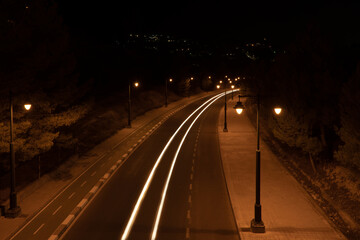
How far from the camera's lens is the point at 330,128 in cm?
2536

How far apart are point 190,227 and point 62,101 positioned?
1489cm

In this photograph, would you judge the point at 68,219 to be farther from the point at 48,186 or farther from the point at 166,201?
the point at 48,186

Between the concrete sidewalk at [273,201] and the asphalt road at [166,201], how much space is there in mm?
636

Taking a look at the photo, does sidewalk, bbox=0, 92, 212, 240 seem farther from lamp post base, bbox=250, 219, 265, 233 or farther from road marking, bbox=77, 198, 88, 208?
lamp post base, bbox=250, 219, 265, 233

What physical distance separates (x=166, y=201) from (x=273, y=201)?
5.40 meters

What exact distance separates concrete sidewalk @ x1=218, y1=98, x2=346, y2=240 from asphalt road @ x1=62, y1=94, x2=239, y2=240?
64cm

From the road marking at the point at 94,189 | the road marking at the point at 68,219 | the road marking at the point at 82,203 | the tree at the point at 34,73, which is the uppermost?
the tree at the point at 34,73

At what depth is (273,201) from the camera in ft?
58.6

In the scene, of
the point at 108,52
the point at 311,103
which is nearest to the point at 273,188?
the point at 311,103

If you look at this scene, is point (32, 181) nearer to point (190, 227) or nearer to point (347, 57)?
point (190, 227)

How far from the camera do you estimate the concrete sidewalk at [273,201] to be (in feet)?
46.8

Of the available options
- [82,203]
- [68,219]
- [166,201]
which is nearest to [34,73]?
[82,203]

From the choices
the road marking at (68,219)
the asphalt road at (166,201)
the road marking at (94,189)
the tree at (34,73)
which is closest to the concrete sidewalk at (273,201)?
the asphalt road at (166,201)

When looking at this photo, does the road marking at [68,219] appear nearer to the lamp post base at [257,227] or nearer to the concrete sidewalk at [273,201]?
the concrete sidewalk at [273,201]
